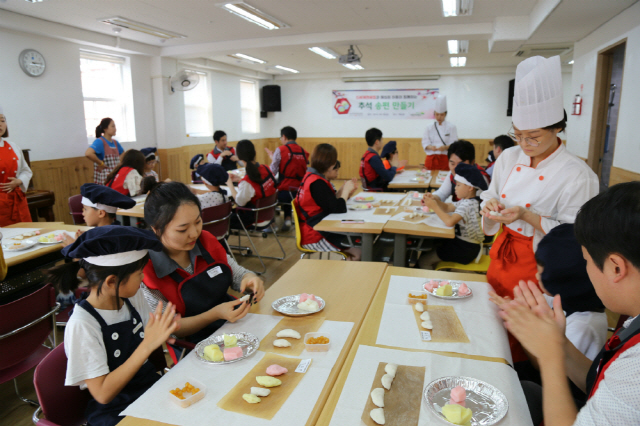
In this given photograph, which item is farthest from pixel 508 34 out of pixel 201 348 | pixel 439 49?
pixel 201 348

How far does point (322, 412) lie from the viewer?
108cm

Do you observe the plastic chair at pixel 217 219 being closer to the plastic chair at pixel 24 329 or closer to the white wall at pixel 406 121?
the plastic chair at pixel 24 329

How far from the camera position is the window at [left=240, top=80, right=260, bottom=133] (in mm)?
11250

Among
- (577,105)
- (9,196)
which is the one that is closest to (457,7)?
(577,105)

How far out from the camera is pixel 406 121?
37.2 ft

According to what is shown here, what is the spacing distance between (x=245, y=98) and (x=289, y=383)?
1105 centimetres

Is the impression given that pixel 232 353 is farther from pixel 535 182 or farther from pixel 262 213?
pixel 262 213

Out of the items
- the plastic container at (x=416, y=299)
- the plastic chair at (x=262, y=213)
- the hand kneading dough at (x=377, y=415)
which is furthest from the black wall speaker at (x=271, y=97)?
the hand kneading dough at (x=377, y=415)

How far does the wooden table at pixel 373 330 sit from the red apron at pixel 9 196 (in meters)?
3.56

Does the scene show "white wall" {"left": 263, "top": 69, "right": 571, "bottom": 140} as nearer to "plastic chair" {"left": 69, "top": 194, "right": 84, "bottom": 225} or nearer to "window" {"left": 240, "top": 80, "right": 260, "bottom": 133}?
"window" {"left": 240, "top": 80, "right": 260, "bottom": 133}

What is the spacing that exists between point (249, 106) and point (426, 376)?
11224mm

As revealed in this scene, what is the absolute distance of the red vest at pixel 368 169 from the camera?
544cm

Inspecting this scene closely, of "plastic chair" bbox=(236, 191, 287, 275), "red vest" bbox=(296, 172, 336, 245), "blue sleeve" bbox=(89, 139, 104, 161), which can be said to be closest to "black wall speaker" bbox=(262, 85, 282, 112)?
"blue sleeve" bbox=(89, 139, 104, 161)

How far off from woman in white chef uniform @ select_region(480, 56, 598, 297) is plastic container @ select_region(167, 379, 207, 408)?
144 cm
